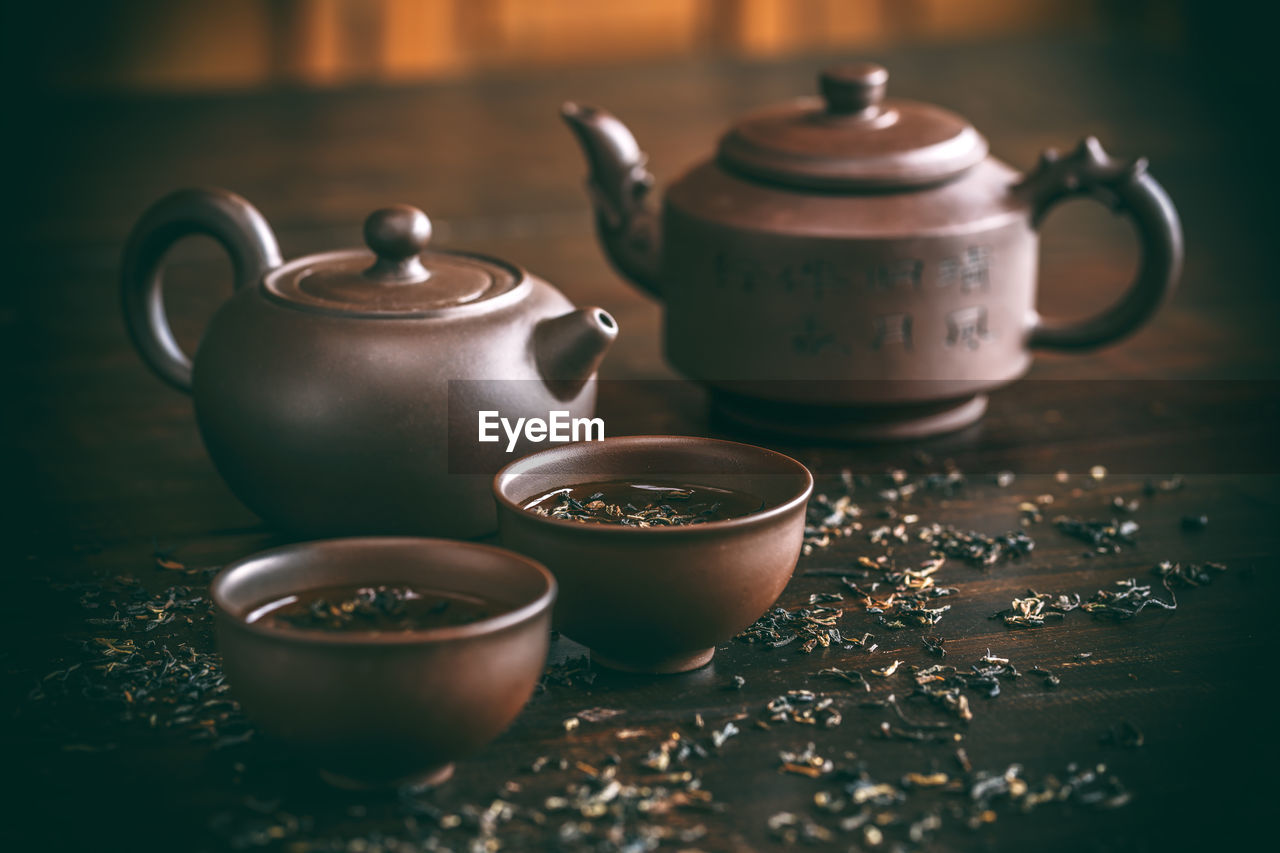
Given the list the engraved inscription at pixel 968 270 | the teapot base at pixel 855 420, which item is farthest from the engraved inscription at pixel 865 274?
the teapot base at pixel 855 420

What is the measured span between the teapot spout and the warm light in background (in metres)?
2.02

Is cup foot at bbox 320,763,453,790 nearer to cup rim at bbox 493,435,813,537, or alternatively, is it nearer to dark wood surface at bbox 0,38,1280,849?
dark wood surface at bbox 0,38,1280,849

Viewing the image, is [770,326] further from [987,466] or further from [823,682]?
[823,682]

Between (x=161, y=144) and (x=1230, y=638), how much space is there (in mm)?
1778

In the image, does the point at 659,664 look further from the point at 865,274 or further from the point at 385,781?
the point at 865,274

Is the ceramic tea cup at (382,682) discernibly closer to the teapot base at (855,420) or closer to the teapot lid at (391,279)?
the teapot lid at (391,279)

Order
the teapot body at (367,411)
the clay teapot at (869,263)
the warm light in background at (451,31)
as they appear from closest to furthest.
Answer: the teapot body at (367,411) → the clay teapot at (869,263) → the warm light in background at (451,31)

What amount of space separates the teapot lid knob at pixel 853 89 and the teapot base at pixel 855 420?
0.84ft

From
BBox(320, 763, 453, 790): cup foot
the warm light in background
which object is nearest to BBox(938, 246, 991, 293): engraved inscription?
BBox(320, 763, 453, 790): cup foot

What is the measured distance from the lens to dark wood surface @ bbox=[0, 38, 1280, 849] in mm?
739

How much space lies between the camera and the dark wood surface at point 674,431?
739 millimetres

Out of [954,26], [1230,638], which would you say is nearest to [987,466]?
[1230,638]

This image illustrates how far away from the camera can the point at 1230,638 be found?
919 millimetres

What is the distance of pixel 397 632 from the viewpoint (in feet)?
2.44
